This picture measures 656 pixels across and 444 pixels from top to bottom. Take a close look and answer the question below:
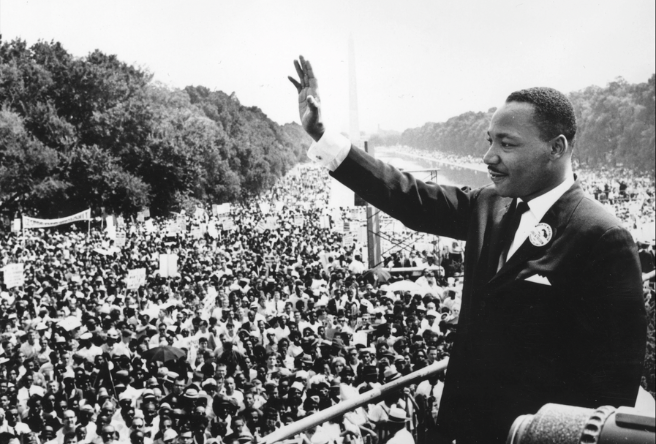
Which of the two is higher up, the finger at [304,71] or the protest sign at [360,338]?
the finger at [304,71]

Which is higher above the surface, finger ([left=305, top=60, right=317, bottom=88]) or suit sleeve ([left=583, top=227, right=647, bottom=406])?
finger ([left=305, top=60, right=317, bottom=88])

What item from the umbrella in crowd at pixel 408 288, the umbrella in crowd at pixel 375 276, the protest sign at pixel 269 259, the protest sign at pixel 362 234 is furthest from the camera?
the protest sign at pixel 362 234

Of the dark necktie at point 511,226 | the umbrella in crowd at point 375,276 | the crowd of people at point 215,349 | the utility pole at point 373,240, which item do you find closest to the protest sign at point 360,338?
the crowd of people at point 215,349

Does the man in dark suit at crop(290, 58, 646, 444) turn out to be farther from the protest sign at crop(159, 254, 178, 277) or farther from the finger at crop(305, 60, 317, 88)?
the protest sign at crop(159, 254, 178, 277)

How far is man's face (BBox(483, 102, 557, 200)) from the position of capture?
1.54m

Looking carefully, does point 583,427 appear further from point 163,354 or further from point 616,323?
point 163,354

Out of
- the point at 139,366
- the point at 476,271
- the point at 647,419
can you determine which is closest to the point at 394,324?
the point at 139,366

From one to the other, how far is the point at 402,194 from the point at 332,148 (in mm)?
232

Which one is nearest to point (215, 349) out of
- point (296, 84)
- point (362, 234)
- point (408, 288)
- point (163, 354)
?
point (163, 354)

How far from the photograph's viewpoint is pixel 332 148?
5.65 feet

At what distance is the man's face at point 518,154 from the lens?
1.54m

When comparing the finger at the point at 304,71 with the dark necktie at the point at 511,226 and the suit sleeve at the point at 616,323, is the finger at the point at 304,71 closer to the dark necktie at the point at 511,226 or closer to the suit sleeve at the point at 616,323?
the dark necktie at the point at 511,226

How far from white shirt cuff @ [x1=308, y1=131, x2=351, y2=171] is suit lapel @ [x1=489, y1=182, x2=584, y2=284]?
20.4 inches

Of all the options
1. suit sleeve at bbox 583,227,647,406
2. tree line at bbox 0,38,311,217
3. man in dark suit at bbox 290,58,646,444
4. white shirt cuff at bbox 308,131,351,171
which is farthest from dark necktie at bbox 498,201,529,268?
tree line at bbox 0,38,311,217
